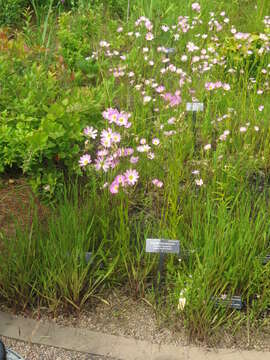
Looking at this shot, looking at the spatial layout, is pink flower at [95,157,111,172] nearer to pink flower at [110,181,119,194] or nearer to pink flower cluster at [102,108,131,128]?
pink flower at [110,181,119,194]

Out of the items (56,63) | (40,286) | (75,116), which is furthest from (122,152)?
(56,63)

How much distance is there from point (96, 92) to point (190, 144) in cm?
69

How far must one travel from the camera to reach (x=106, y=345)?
96.6 inches

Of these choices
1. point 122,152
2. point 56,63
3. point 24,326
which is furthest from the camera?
point 56,63

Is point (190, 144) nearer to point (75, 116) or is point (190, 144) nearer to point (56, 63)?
point (75, 116)

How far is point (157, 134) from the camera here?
10.7ft

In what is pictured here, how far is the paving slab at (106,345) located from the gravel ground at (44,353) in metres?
0.02

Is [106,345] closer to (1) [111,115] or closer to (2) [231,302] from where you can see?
(2) [231,302]

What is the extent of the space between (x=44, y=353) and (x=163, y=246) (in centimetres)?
70

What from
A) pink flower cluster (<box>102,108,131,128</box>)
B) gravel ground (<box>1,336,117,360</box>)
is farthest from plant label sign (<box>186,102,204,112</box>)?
gravel ground (<box>1,336,117,360</box>)

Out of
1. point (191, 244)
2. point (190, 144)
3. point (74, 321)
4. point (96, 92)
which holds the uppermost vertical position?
point (96, 92)

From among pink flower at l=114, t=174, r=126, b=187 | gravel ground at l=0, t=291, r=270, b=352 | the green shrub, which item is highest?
the green shrub

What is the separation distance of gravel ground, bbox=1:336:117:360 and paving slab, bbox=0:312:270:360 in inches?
0.7

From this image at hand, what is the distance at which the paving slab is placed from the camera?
7.94ft
